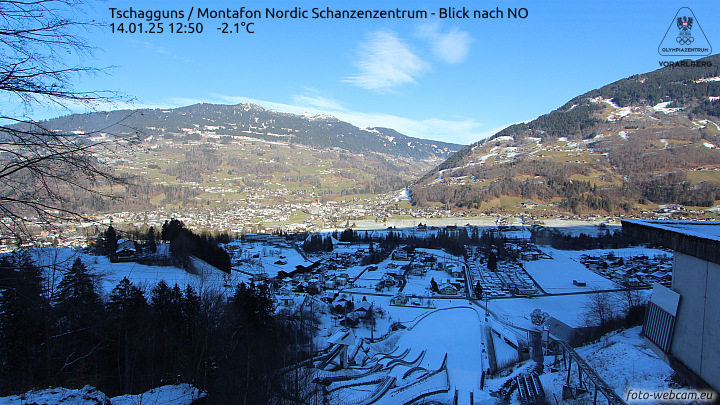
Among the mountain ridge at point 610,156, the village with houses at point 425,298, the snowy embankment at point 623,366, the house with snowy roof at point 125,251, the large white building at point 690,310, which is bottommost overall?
the village with houses at point 425,298

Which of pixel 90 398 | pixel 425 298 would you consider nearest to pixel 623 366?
pixel 90 398

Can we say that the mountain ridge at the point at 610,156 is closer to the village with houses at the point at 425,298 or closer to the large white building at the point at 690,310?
the village with houses at the point at 425,298

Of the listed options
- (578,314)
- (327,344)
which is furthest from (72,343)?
(578,314)

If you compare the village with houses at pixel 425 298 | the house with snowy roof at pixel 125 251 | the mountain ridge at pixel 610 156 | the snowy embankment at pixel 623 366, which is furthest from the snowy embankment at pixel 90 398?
the mountain ridge at pixel 610 156

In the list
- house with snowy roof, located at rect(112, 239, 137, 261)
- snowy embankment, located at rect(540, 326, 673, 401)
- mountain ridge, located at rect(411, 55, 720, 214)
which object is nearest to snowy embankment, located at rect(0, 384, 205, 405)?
snowy embankment, located at rect(540, 326, 673, 401)

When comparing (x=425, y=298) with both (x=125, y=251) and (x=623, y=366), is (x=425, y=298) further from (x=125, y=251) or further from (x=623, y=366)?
(x=125, y=251)

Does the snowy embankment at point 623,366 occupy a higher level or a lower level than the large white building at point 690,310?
lower
